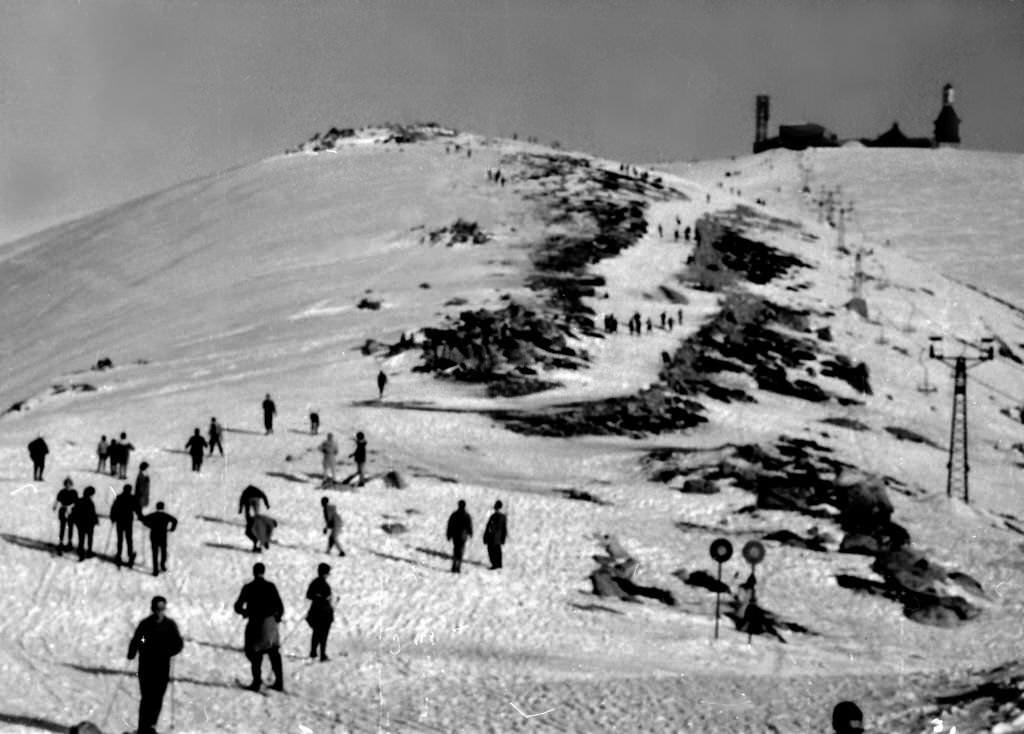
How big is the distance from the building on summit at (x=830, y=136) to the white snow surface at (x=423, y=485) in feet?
215

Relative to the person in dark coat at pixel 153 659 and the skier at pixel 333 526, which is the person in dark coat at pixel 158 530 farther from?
the person in dark coat at pixel 153 659

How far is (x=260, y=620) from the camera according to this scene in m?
18.9

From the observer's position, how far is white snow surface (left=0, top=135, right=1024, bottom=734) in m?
19.9

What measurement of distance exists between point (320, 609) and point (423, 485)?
1816 centimetres

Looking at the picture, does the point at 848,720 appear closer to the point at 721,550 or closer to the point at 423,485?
the point at 721,550

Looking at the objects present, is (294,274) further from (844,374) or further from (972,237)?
(972,237)

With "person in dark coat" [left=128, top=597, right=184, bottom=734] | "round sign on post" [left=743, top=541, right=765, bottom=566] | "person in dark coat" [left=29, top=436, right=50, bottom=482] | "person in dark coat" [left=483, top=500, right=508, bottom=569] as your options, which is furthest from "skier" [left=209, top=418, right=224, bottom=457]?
"person in dark coat" [left=128, top=597, right=184, bottom=734]

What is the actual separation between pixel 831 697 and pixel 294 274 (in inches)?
2809

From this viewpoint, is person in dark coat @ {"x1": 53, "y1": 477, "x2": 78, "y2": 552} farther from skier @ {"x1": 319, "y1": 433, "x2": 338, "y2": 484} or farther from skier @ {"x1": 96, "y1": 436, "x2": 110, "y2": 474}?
skier @ {"x1": 96, "y1": 436, "x2": 110, "y2": 474}

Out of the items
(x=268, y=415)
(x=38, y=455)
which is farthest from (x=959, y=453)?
(x=38, y=455)

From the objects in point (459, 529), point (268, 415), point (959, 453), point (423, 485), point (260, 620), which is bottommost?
point (959, 453)

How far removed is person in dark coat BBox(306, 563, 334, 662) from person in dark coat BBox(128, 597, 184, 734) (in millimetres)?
3959

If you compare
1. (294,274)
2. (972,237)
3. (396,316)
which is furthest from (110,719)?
(972,237)

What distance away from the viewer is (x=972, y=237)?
131 meters
